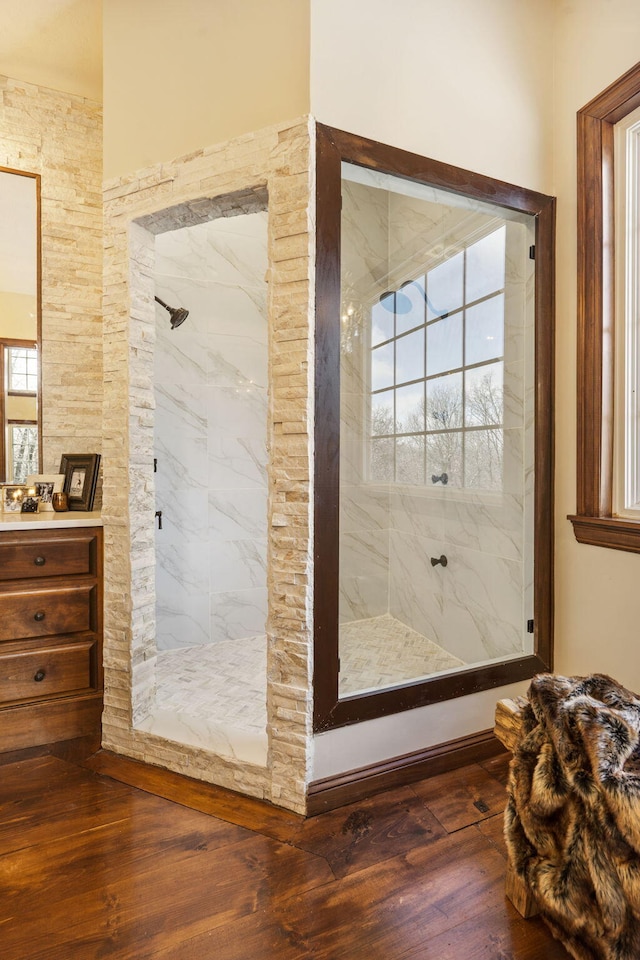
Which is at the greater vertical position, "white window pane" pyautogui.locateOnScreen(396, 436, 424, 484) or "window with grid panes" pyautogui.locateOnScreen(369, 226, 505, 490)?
"window with grid panes" pyautogui.locateOnScreen(369, 226, 505, 490)

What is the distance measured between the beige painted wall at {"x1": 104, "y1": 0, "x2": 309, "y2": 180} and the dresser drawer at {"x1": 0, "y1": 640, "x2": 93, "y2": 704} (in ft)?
6.32

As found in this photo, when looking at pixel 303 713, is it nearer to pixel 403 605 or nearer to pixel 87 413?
pixel 403 605

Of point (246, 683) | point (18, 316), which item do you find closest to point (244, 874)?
point (246, 683)

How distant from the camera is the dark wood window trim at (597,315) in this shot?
1.87 metres

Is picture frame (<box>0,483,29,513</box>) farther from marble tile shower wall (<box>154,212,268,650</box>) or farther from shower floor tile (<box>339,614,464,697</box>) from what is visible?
shower floor tile (<box>339,614,464,697</box>)

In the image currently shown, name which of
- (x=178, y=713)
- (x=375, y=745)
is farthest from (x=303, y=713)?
(x=178, y=713)

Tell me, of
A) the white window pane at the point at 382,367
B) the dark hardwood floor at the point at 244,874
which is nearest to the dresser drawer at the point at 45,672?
the dark hardwood floor at the point at 244,874

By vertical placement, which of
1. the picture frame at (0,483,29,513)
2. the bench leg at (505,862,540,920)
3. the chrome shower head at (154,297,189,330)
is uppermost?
the chrome shower head at (154,297,189,330)

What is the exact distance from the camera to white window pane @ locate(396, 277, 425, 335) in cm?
234

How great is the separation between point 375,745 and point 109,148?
246cm

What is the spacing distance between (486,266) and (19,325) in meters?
2.25

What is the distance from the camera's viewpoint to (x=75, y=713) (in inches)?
81.3

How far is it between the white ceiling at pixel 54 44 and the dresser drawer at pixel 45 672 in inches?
105

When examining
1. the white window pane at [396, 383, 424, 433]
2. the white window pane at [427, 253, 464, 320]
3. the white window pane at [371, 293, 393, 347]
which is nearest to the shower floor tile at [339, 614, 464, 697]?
the white window pane at [396, 383, 424, 433]
